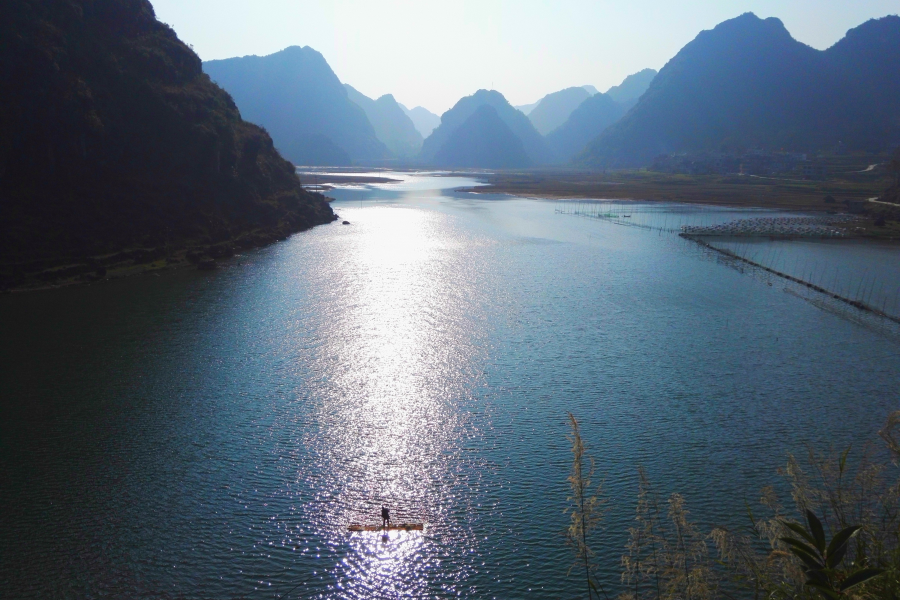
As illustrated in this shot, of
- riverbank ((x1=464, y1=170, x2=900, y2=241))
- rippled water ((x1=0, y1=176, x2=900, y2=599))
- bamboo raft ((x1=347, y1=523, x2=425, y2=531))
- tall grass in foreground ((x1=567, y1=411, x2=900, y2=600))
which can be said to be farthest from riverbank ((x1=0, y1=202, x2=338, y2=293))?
riverbank ((x1=464, y1=170, x2=900, y2=241))

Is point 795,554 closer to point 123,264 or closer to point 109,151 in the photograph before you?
point 123,264

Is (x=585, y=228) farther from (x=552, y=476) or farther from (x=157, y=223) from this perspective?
(x=552, y=476)

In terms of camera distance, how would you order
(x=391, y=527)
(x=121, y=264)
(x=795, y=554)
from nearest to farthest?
(x=795, y=554)
(x=391, y=527)
(x=121, y=264)

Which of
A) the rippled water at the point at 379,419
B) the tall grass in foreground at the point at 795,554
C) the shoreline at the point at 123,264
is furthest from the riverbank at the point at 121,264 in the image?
the tall grass in foreground at the point at 795,554

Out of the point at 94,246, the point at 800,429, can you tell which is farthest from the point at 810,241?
the point at 94,246

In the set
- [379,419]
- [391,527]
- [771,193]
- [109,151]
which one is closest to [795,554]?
[391,527]

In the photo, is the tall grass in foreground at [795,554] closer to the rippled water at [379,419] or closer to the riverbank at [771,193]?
the rippled water at [379,419]
